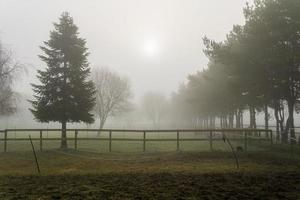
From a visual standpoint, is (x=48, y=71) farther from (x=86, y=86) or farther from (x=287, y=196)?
(x=287, y=196)

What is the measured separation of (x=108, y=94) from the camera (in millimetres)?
50031

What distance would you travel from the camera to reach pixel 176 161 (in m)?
15.8

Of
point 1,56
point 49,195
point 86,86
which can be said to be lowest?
point 49,195

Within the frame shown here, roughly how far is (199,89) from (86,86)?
29296 millimetres

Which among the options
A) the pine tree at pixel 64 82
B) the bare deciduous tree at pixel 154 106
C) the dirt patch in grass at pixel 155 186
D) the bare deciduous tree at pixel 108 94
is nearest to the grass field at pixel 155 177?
the dirt patch in grass at pixel 155 186

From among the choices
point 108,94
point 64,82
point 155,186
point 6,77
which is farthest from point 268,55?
point 108,94

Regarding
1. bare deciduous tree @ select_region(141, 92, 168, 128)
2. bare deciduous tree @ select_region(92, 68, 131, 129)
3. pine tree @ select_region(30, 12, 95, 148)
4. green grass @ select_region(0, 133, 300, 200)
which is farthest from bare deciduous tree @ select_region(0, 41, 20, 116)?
bare deciduous tree @ select_region(141, 92, 168, 128)

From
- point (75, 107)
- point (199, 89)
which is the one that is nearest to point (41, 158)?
point (75, 107)

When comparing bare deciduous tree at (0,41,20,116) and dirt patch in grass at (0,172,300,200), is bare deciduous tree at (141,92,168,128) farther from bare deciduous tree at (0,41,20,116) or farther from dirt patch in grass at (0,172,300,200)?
dirt patch in grass at (0,172,300,200)

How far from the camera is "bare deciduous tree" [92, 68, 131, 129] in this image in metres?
48.9

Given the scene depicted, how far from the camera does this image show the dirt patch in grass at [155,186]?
8.66 m

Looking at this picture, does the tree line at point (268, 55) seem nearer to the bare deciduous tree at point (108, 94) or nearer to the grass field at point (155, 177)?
the grass field at point (155, 177)

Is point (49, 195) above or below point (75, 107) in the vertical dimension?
below

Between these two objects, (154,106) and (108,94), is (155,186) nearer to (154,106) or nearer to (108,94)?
(108,94)
